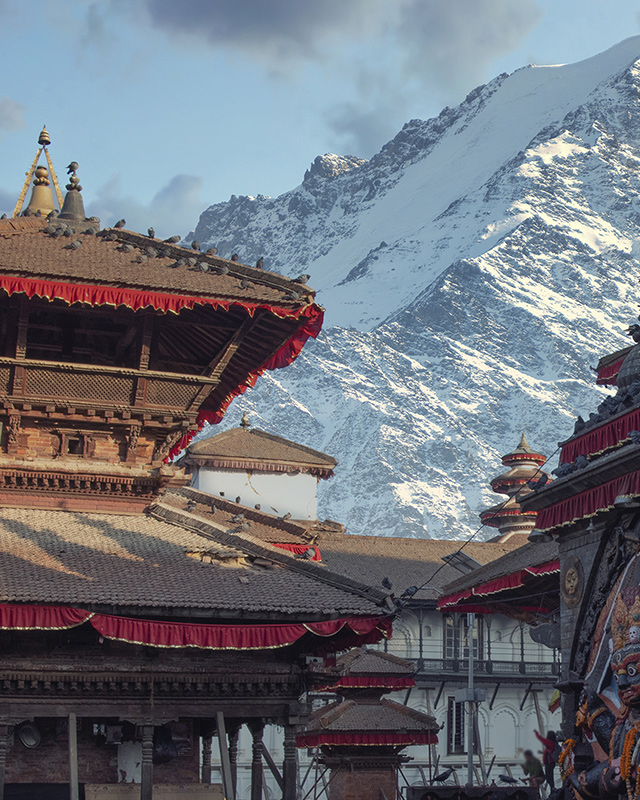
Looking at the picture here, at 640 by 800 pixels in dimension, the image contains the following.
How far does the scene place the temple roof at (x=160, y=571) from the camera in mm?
17828

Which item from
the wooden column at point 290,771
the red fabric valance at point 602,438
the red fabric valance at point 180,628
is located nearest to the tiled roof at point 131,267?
the red fabric valance at point 602,438

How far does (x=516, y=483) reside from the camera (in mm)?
62719

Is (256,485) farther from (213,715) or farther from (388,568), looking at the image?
(213,715)

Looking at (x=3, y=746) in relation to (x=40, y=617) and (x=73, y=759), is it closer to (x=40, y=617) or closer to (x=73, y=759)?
(x=73, y=759)

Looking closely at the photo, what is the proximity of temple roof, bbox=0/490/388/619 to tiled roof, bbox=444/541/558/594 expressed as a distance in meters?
7.85

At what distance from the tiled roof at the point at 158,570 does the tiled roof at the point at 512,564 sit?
25.9ft

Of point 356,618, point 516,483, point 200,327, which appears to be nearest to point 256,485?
point 516,483

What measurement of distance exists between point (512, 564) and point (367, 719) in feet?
24.3

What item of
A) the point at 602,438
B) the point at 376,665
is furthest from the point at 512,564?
the point at 602,438

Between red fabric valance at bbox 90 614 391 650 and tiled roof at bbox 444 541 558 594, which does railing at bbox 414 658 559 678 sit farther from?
red fabric valance at bbox 90 614 391 650

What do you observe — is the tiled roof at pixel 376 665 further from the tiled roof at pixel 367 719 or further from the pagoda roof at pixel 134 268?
the pagoda roof at pixel 134 268

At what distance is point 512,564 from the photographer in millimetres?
28656

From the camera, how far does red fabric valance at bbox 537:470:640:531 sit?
17641 millimetres

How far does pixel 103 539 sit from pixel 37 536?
110 cm
